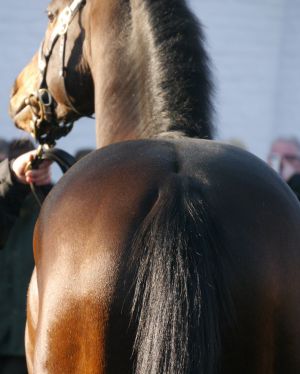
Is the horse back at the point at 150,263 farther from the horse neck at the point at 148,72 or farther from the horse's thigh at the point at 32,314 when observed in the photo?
the horse neck at the point at 148,72

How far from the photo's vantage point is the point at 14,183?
303 cm

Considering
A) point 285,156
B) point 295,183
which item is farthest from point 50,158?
point 285,156

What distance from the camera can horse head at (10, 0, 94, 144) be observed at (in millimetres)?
2631

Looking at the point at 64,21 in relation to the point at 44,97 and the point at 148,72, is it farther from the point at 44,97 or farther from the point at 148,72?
the point at 148,72

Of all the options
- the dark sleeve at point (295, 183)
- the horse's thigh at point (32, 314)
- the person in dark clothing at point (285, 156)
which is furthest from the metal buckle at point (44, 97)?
the person in dark clothing at point (285, 156)

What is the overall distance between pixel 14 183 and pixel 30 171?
17 centimetres

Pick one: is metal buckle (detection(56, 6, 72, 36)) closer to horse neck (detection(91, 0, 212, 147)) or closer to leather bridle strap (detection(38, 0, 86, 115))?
leather bridle strap (detection(38, 0, 86, 115))

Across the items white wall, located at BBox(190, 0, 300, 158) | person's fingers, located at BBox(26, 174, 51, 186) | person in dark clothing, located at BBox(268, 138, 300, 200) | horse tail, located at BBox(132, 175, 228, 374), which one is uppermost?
white wall, located at BBox(190, 0, 300, 158)

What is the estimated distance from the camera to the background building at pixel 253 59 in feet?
21.1

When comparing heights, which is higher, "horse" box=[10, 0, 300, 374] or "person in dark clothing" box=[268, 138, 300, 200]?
"person in dark clothing" box=[268, 138, 300, 200]

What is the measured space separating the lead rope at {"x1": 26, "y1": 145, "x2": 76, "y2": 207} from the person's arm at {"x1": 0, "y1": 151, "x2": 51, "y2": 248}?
0.02 meters

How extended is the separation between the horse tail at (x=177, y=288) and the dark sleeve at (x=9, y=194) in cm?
147

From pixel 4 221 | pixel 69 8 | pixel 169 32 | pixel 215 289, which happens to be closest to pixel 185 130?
pixel 169 32

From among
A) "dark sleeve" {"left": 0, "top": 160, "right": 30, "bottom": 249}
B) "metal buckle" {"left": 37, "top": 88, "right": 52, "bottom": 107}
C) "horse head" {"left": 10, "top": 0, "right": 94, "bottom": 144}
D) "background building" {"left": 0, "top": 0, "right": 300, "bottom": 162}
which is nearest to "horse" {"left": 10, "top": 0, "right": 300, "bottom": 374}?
"horse head" {"left": 10, "top": 0, "right": 94, "bottom": 144}
